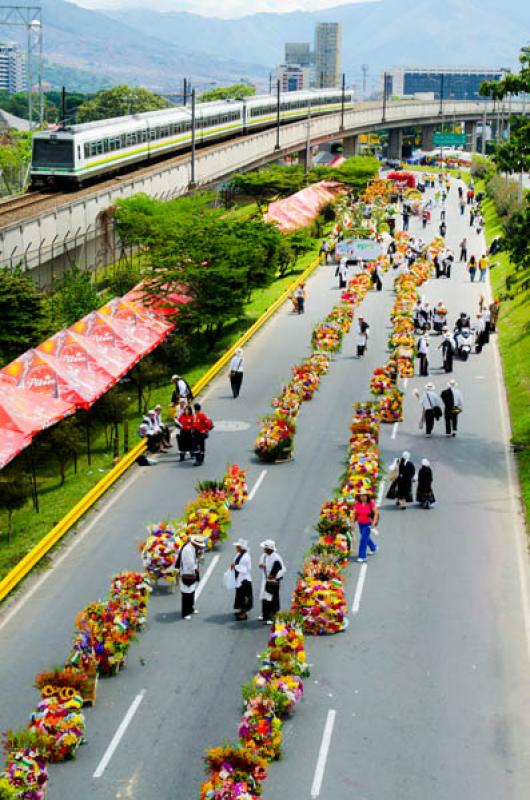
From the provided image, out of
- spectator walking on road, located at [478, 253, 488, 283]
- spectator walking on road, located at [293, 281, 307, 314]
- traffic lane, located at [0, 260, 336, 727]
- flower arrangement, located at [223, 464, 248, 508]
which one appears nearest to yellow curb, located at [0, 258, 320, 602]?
traffic lane, located at [0, 260, 336, 727]

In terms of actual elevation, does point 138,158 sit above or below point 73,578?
above

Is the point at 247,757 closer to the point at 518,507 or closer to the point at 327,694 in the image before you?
the point at 327,694

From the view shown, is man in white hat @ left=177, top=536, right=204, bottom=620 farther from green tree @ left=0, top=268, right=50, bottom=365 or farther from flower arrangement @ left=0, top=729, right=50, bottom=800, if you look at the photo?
green tree @ left=0, top=268, right=50, bottom=365

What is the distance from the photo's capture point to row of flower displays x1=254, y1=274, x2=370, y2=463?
2962 cm

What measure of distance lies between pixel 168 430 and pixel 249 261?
51.7ft

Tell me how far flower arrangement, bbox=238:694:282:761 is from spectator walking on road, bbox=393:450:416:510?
1050 centimetres

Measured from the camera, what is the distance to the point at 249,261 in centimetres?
4556

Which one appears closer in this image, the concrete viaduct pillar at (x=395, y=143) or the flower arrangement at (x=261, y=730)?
the flower arrangement at (x=261, y=730)

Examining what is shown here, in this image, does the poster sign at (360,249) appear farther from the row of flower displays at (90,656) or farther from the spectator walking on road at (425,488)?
the row of flower displays at (90,656)

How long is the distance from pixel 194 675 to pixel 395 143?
499 ft

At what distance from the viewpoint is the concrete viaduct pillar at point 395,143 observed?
161875 mm

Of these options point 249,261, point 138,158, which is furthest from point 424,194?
point 249,261

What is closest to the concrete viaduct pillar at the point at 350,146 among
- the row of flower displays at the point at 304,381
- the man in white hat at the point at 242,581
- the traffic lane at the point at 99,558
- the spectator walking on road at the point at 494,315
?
the row of flower displays at the point at 304,381

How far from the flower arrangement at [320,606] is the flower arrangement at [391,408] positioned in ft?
44.8
